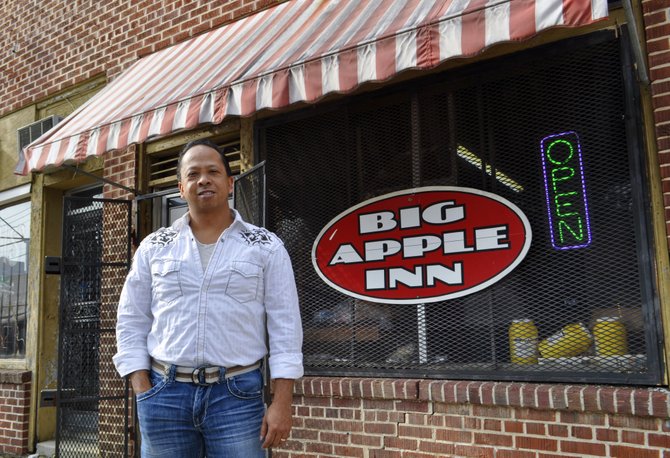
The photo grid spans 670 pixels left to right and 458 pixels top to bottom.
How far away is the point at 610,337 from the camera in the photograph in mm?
3943

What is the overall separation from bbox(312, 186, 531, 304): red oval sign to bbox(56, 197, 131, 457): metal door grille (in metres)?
2.38

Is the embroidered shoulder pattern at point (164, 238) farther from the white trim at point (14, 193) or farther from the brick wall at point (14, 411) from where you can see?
the white trim at point (14, 193)

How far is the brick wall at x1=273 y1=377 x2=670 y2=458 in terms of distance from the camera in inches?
146

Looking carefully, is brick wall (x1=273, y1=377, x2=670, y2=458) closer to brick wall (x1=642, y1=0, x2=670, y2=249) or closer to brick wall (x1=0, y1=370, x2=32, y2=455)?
brick wall (x1=642, y1=0, x2=670, y2=249)

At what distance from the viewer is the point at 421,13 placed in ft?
12.4

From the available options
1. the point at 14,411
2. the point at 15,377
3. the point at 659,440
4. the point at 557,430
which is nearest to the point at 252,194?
the point at 557,430

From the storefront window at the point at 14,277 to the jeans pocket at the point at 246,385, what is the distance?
20.0 ft

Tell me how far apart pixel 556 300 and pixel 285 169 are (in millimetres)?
2393

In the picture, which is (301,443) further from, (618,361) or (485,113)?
(485,113)

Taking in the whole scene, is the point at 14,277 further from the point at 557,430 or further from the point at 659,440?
the point at 659,440

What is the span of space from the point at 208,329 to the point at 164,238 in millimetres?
437

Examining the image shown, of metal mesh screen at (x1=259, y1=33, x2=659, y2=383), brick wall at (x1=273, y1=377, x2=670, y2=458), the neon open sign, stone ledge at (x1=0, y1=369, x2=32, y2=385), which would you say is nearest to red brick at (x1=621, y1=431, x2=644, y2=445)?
brick wall at (x1=273, y1=377, x2=670, y2=458)

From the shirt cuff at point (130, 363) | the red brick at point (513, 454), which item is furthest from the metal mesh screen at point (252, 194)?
the red brick at point (513, 454)

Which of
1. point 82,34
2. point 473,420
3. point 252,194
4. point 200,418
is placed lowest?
point 473,420
